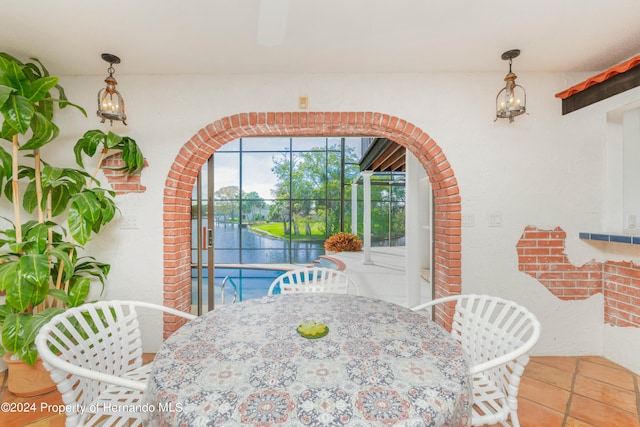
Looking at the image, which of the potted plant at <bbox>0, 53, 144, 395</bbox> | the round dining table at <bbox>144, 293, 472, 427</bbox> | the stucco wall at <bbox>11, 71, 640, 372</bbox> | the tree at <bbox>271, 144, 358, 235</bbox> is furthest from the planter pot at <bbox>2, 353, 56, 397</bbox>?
the tree at <bbox>271, 144, 358, 235</bbox>

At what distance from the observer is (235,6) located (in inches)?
66.9

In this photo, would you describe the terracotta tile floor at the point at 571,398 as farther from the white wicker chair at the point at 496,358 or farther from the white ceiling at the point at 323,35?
the white ceiling at the point at 323,35

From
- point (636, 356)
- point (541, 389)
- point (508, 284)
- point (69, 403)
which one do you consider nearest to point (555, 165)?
point (508, 284)

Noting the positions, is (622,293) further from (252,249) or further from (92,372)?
(252,249)

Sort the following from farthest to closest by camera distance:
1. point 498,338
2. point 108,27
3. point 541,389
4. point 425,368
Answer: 1. point 541,389
2. point 108,27
3. point 498,338
4. point 425,368

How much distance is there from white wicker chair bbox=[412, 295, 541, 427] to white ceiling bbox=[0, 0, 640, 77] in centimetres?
170

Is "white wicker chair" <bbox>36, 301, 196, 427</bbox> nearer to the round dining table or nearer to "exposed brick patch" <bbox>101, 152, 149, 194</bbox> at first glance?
the round dining table

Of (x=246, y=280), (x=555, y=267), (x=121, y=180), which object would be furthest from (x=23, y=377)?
(x=246, y=280)

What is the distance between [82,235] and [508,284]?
3.34 meters

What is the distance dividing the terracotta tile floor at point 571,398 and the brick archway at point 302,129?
2.70 feet

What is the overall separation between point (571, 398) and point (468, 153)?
1894mm

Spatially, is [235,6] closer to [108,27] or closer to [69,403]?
[108,27]

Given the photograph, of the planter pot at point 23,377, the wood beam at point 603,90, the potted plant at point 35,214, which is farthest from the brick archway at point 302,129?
the wood beam at point 603,90

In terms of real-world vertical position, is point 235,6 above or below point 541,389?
above
